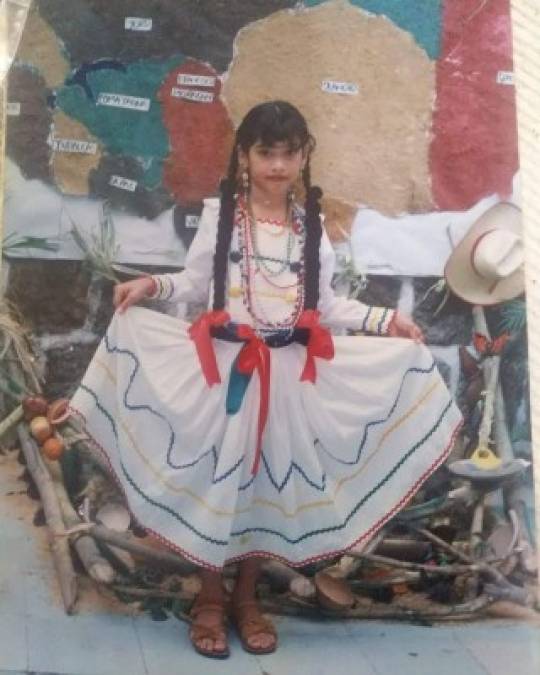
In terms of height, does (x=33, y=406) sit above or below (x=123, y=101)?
below

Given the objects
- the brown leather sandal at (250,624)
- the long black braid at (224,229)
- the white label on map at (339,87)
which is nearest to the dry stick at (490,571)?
the brown leather sandal at (250,624)

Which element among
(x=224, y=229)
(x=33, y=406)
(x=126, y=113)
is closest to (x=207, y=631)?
(x=33, y=406)

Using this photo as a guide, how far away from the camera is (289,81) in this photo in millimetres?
913

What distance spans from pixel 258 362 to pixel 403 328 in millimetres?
134

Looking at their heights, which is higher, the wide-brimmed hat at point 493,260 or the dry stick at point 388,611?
the wide-brimmed hat at point 493,260

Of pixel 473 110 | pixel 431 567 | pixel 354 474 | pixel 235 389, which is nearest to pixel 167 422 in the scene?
pixel 235 389

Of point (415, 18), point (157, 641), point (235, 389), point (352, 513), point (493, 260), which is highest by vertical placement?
point (415, 18)

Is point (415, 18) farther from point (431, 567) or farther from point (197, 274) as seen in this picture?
point (431, 567)

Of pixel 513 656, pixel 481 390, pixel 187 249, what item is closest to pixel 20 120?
pixel 187 249

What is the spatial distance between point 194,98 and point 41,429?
1.04 ft

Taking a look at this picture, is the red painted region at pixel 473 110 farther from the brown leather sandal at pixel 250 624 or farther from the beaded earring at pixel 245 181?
the brown leather sandal at pixel 250 624

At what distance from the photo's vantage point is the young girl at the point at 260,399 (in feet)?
2.97

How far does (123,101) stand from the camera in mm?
913

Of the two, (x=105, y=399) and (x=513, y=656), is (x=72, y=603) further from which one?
(x=513, y=656)
